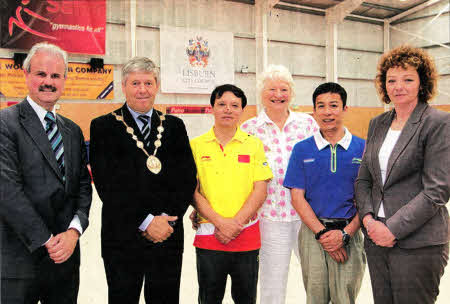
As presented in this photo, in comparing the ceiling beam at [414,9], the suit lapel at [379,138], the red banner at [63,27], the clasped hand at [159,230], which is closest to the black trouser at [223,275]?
the clasped hand at [159,230]

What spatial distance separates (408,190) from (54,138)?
1.54m

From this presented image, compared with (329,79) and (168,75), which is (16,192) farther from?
(329,79)

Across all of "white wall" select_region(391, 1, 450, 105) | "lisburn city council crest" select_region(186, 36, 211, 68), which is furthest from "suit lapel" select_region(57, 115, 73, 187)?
"white wall" select_region(391, 1, 450, 105)

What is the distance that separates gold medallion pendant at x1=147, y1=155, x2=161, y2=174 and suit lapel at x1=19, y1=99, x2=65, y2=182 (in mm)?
380

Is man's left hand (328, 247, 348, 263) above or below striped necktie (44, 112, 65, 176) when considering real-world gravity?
below

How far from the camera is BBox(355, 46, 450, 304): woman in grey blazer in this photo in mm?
1347

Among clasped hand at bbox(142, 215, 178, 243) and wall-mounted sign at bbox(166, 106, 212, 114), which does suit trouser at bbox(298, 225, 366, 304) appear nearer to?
clasped hand at bbox(142, 215, 178, 243)

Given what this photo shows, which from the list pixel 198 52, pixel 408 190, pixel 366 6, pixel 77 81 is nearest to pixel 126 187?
pixel 408 190

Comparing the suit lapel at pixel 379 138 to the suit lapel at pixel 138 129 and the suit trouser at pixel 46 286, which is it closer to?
the suit lapel at pixel 138 129

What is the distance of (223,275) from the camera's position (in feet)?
5.71

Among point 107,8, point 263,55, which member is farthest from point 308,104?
point 107,8

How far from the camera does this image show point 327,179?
1693 mm

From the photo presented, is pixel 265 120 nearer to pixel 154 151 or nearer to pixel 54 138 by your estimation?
pixel 154 151

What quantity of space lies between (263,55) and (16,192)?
9569 mm
